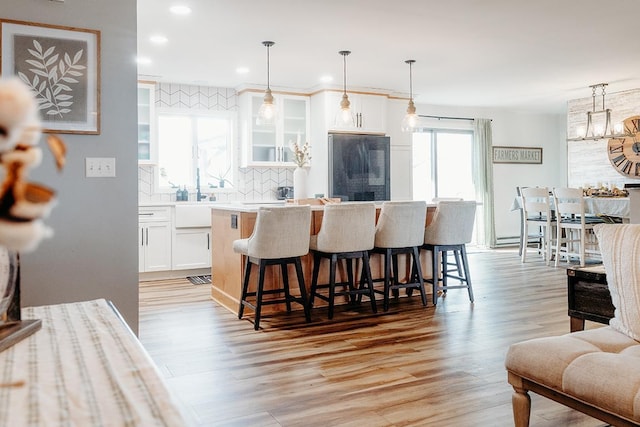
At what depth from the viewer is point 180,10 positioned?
13.4 feet

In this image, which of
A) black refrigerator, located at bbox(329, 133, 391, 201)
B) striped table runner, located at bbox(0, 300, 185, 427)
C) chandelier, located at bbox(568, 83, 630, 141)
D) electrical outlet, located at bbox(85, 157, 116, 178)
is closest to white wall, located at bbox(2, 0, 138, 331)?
electrical outlet, located at bbox(85, 157, 116, 178)

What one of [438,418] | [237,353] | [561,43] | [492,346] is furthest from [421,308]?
[561,43]

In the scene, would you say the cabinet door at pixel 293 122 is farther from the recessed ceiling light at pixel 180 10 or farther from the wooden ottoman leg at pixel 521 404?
the wooden ottoman leg at pixel 521 404

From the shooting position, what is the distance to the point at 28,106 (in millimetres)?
409

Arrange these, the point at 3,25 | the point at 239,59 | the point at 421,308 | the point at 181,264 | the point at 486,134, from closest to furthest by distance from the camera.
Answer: the point at 3,25 < the point at 421,308 < the point at 239,59 < the point at 181,264 < the point at 486,134

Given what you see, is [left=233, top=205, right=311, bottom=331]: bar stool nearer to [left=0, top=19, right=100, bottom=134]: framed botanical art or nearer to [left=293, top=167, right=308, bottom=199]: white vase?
[left=293, top=167, right=308, bottom=199]: white vase

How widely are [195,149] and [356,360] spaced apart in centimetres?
471

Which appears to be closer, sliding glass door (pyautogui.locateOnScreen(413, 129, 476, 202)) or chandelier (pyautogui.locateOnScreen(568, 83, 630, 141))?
chandelier (pyautogui.locateOnScreen(568, 83, 630, 141))

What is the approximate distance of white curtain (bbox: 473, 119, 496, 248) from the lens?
9.16 m

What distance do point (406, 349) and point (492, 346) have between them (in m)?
0.60

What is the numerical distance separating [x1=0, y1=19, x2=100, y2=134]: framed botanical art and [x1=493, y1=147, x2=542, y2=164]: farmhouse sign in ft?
26.3

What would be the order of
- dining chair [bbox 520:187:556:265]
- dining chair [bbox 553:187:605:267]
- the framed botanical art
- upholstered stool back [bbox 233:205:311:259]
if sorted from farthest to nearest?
1. dining chair [bbox 520:187:556:265]
2. dining chair [bbox 553:187:605:267]
3. upholstered stool back [bbox 233:205:311:259]
4. the framed botanical art

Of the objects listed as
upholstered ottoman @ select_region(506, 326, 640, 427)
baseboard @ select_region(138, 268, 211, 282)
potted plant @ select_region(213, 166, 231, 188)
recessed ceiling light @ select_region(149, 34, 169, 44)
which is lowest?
baseboard @ select_region(138, 268, 211, 282)

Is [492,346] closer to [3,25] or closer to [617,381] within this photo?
[617,381]
